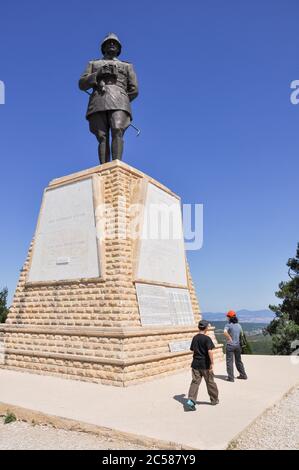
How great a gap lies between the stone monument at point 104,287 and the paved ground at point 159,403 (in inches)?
26.1

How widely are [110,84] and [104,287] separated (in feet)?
22.8

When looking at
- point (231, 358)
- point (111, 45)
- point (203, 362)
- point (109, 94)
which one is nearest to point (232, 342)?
point (231, 358)

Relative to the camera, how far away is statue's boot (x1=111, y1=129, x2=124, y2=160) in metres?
12.0

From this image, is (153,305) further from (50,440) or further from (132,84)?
(132,84)

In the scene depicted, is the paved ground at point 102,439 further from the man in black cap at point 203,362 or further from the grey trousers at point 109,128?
the grey trousers at point 109,128

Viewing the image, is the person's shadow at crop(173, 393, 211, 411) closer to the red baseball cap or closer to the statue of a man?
the red baseball cap

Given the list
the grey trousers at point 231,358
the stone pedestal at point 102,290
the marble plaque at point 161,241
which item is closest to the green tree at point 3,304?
the stone pedestal at point 102,290

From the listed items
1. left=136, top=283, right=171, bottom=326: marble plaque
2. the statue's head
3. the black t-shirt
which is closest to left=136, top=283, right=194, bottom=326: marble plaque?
left=136, top=283, right=171, bottom=326: marble plaque

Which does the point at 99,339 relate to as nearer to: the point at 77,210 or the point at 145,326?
the point at 145,326

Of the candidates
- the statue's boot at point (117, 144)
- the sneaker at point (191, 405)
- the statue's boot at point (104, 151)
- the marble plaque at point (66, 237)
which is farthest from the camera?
the statue's boot at point (104, 151)

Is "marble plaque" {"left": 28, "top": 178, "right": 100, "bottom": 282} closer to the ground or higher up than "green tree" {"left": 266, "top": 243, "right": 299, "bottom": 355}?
higher up

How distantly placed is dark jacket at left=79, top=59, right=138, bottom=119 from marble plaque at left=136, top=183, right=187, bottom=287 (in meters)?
3.07

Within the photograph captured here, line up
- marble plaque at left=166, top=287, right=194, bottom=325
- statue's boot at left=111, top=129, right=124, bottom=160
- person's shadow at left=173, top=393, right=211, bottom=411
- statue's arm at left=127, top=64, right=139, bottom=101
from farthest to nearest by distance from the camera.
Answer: statue's arm at left=127, top=64, right=139, bottom=101 → statue's boot at left=111, top=129, right=124, bottom=160 → marble plaque at left=166, top=287, right=194, bottom=325 → person's shadow at left=173, top=393, right=211, bottom=411

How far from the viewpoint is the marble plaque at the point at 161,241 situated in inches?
433
